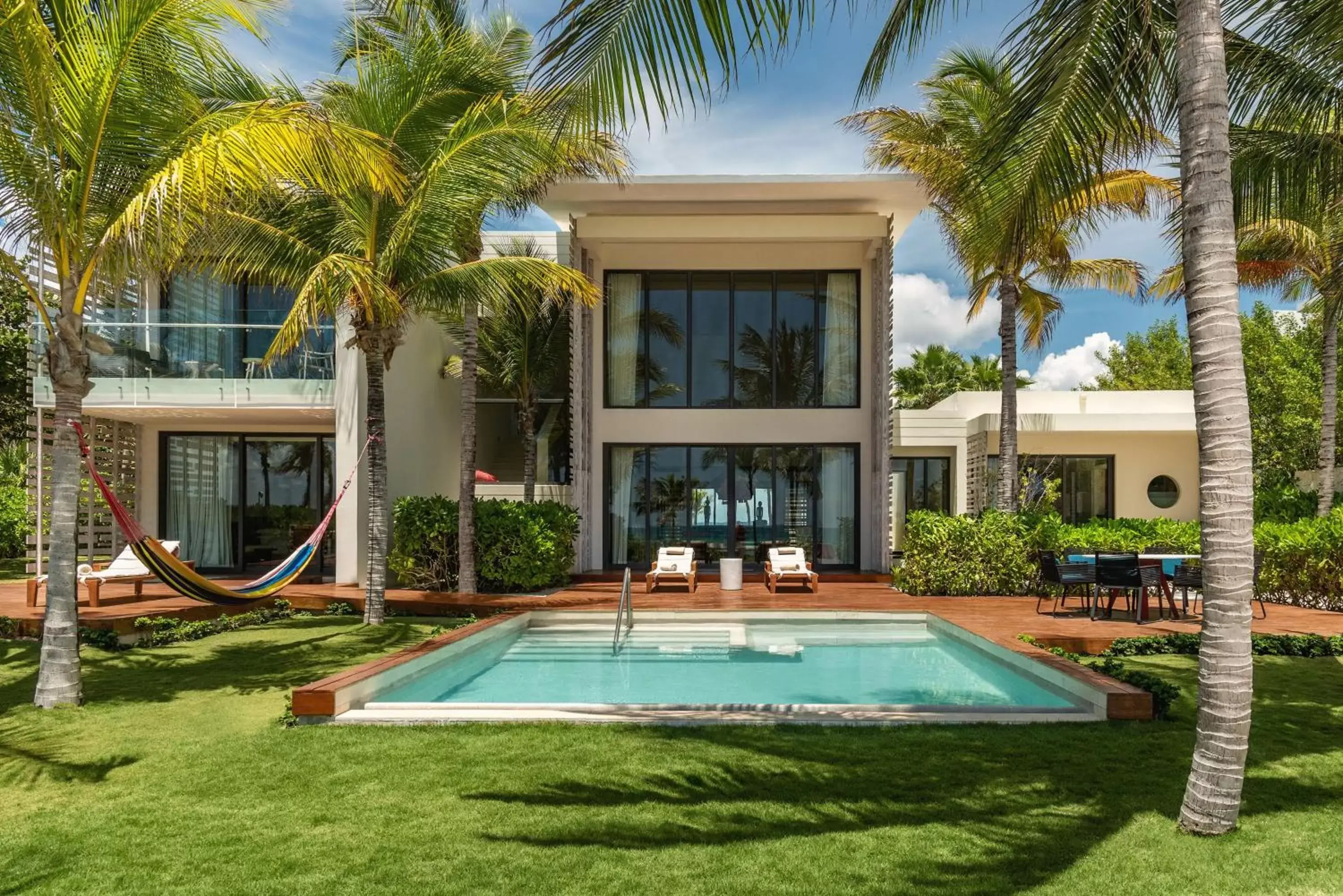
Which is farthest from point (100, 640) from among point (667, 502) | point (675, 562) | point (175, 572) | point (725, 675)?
point (667, 502)

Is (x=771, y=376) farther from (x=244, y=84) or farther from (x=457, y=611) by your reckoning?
(x=244, y=84)

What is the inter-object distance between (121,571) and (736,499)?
9927 millimetres

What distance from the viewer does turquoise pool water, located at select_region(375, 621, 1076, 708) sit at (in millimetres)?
7719

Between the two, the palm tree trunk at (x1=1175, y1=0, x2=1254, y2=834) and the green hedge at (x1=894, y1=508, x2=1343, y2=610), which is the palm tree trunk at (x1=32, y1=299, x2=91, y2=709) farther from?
the green hedge at (x1=894, y1=508, x2=1343, y2=610)

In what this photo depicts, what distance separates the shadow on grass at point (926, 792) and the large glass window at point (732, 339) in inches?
425

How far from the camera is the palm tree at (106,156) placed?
6324mm

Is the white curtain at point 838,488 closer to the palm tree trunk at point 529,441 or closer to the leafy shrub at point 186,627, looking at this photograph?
the palm tree trunk at point 529,441

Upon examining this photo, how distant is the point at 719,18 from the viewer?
11.8ft

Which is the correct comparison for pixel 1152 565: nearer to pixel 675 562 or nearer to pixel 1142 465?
pixel 675 562

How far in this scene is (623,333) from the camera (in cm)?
1686

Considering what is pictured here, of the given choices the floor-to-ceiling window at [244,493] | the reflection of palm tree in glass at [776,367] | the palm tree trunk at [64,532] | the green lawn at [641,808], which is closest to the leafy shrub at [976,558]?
the reflection of palm tree in glass at [776,367]

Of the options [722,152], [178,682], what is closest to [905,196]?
[722,152]

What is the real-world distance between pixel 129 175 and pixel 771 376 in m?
11.5

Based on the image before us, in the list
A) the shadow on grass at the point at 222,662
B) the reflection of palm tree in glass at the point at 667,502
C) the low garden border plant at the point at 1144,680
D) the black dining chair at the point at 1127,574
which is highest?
the reflection of palm tree in glass at the point at 667,502
